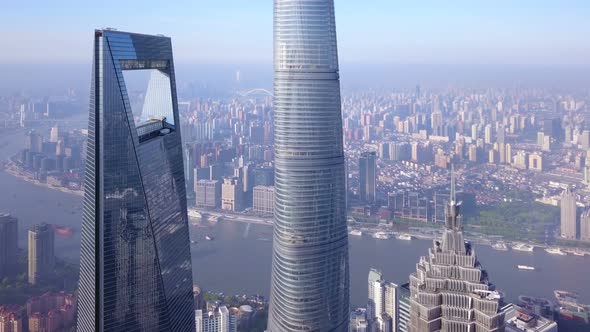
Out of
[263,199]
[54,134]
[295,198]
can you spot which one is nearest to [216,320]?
[295,198]

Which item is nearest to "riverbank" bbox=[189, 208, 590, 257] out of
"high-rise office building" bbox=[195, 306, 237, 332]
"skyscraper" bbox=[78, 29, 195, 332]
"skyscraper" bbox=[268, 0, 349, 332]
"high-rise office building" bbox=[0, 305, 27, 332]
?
"skyscraper" bbox=[268, 0, 349, 332]

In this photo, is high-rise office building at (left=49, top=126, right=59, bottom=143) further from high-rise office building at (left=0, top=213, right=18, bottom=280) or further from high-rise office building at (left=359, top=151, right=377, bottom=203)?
high-rise office building at (left=359, top=151, right=377, bottom=203)

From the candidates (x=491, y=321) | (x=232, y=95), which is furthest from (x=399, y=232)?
(x=491, y=321)

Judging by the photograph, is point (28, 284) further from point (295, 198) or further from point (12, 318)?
point (295, 198)

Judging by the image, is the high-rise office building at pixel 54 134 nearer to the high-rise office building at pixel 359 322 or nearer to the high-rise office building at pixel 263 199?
the high-rise office building at pixel 359 322

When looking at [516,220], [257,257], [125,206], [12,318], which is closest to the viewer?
[125,206]

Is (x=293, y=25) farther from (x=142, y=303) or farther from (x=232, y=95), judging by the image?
(x=232, y=95)

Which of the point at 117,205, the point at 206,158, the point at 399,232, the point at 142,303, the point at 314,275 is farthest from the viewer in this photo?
the point at 206,158
